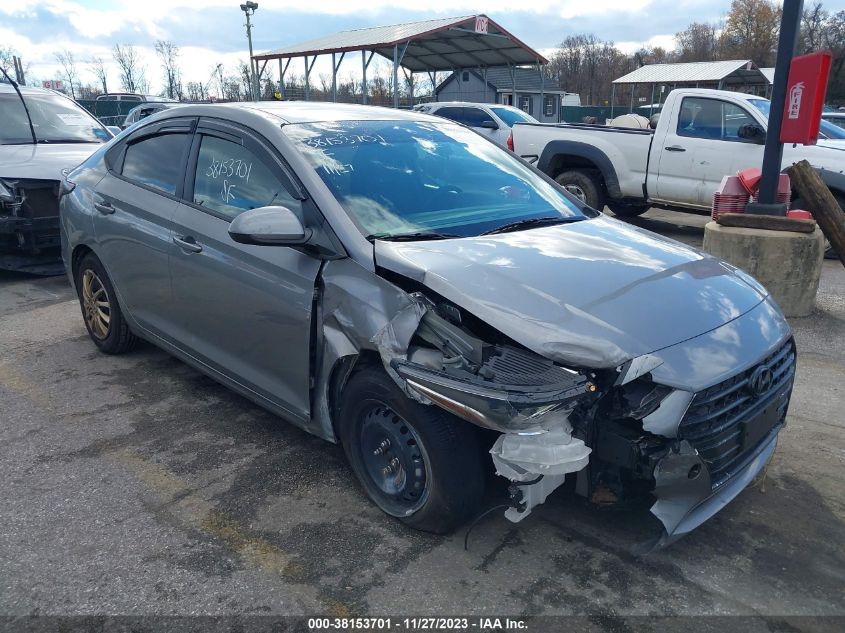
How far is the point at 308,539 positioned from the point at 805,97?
5.68 meters

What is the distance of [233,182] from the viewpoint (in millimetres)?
3605

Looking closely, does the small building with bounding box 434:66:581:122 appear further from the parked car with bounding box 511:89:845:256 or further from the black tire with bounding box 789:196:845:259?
the black tire with bounding box 789:196:845:259

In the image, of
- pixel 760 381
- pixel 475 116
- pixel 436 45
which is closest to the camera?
pixel 760 381

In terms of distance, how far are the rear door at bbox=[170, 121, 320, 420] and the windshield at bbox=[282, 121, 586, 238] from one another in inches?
9.8

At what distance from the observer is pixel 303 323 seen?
3.12 meters

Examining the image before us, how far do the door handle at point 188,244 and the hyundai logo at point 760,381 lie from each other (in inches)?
107

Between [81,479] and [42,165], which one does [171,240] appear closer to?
[81,479]

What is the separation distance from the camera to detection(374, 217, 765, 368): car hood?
2.53m

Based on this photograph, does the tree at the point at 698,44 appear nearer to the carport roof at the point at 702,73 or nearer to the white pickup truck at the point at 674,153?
the carport roof at the point at 702,73

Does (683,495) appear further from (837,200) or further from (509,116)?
(509,116)

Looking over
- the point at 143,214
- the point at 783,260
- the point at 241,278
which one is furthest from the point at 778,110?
the point at 143,214

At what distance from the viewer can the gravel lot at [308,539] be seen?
2.59 m

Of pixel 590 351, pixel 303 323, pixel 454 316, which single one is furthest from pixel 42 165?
pixel 590 351

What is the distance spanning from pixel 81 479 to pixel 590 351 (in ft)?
8.54
